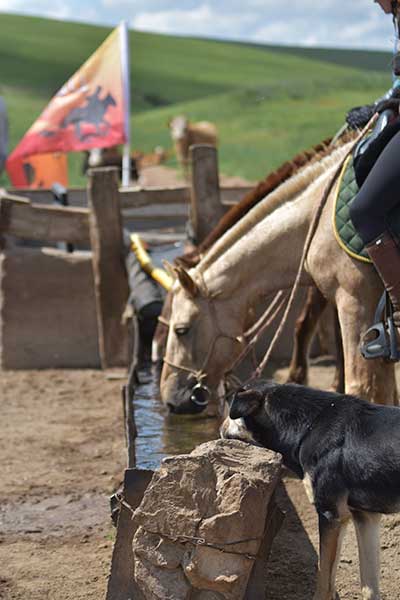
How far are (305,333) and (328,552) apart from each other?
130 inches

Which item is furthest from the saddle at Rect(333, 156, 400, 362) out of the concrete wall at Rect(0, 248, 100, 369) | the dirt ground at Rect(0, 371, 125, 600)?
the concrete wall at Rect(0, 248, 100, 369)

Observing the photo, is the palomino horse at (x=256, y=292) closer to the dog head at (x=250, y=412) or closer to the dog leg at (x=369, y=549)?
the dog head at (x=250, y=412)

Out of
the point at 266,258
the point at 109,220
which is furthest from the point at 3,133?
the point at 266,258

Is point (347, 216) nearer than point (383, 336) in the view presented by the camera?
No

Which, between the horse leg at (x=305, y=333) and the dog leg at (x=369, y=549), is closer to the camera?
the dog leg at (x=369, y=549)

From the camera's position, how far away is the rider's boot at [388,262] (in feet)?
18.3

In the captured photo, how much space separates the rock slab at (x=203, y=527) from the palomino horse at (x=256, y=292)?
5.21 feet

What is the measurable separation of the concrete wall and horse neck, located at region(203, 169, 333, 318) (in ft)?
13.4

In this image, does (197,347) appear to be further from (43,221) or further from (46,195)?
(46,195)

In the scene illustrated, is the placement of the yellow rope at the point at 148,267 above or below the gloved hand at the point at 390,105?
below

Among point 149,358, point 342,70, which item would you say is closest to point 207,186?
point 149,358

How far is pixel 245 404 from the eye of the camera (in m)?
5.00

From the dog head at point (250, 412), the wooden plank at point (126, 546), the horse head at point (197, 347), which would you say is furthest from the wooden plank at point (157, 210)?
the wooden plank at point (126, 546)

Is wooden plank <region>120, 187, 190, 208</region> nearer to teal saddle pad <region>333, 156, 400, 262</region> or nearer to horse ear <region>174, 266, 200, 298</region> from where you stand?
horse ear <region>174, 266, 200, 298</region>
